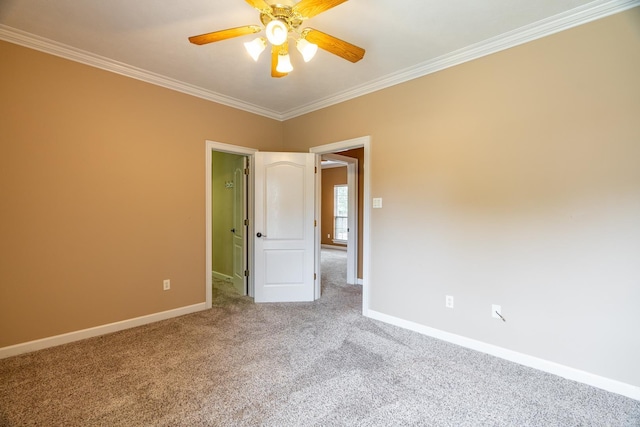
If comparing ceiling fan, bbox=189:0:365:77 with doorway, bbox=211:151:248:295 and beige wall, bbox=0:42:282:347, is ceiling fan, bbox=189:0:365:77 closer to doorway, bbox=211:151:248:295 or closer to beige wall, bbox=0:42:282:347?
beige wall, bbox=0:42:282:347

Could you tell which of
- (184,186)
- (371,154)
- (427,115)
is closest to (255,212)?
(184,186)

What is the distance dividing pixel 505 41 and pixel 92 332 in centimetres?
467

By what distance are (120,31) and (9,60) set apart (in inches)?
38.8

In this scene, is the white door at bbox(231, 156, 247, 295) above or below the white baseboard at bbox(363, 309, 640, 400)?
above

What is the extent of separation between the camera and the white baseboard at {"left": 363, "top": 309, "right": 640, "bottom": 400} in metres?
2.03

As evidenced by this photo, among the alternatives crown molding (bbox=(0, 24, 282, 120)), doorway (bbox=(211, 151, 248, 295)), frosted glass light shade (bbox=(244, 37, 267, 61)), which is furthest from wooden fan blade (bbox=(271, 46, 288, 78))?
doorway (bbox=(211, 151, 248, 295))

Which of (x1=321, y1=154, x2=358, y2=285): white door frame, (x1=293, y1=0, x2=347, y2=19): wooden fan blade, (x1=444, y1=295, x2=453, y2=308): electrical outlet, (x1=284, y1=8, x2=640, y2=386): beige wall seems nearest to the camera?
(x1=293, y1=0, x2=347, y2=19): wooden fan blade

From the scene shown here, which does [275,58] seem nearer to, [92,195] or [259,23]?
[259,23]

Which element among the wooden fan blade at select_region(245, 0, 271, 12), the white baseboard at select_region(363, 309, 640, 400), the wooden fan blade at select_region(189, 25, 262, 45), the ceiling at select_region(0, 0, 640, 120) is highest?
the ceiling at select_region(0, 0, 640, 120)

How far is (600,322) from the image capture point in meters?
2.09

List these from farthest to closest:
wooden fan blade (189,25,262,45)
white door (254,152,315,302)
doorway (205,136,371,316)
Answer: white door (254,152,315,302) < doorway (205,136,371,316) < wooden fan blade (189,25,262,45)

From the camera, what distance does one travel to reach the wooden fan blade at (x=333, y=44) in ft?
6.19

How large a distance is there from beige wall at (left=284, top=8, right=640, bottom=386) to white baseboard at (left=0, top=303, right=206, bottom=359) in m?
A: 2.44

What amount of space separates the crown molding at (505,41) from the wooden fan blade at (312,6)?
5.32ft
